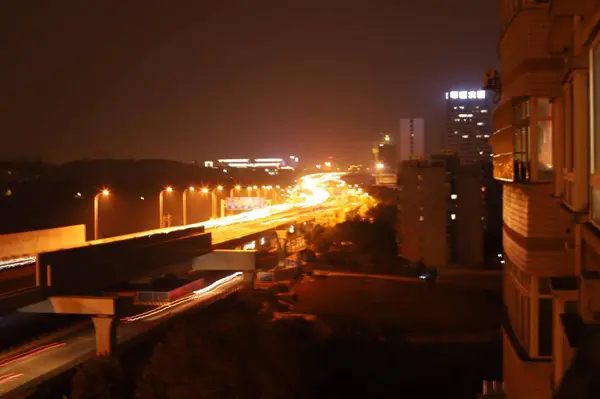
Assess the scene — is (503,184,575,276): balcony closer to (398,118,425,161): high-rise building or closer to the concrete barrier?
the concrete barrier

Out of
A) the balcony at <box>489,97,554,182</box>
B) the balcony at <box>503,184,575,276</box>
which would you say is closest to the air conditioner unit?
the balcony at <box>489,97,554,182</box>

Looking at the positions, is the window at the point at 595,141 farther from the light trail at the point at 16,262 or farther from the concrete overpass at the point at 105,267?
the light trail at the point at 16,262

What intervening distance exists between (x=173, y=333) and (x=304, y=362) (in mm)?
2474

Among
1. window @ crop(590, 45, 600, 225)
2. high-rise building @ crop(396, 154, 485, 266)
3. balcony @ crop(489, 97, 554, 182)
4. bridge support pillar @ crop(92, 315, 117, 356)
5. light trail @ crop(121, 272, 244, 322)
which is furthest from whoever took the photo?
high-rise building @ crop(396, 154, 485, 266)

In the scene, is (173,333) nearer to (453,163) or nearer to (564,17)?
(564,17)

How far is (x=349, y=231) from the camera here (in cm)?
3566

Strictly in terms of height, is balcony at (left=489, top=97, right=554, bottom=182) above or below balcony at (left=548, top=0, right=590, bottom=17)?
below

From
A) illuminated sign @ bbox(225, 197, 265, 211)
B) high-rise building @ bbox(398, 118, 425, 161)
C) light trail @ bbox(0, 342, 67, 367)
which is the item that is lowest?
light trail @ bbox(0, 342, 67, 367)

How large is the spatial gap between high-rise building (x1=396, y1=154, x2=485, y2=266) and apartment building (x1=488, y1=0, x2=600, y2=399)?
21947 millimetres

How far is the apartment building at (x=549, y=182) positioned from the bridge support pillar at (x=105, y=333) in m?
8.01

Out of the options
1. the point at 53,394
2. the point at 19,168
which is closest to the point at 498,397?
the point at 53,394

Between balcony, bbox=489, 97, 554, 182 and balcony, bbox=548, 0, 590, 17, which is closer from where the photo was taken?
balcony, bbox=548, 0, 590, 17

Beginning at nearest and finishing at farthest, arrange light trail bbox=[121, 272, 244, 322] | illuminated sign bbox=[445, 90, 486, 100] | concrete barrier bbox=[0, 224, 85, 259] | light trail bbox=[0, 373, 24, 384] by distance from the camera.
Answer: light trail bbox=[0, 373, 24, 384] → concrete barrier bbox=[0, 224, 85, 259] → light trail bbox=[121, 272, 244, 322] → illuminated sign bbox=[445, 90, 486, 100]

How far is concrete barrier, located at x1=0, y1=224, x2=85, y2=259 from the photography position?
16031mm
